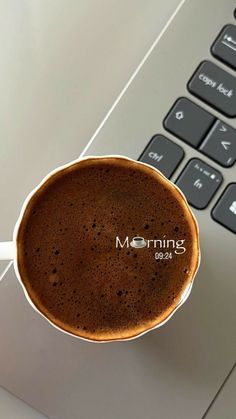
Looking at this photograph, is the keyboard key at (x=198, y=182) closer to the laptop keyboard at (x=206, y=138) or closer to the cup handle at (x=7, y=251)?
the laptop keyboard at (x=206, y=138)

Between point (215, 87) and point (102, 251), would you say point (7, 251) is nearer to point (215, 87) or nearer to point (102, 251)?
point (102, 251)

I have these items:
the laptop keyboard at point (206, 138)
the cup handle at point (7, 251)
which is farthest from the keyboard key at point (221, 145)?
the cup handle at point (7, 251)

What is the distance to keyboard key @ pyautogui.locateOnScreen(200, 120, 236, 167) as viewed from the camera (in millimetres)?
487

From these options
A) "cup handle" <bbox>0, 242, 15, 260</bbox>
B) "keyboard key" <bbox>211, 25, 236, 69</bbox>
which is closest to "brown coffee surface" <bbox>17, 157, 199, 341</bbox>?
"cup handle" <bbox>0, 242, 15, 260</bbox>

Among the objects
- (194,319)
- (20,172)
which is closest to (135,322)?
(194,319)

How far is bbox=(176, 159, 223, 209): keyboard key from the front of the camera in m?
0.48

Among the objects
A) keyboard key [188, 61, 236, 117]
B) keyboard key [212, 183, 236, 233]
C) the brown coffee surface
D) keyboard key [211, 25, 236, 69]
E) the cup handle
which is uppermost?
keyboard key [211, 25, 236, 69]

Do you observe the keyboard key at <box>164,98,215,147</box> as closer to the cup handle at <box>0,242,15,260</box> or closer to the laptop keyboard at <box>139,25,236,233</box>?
the laptop keyboard at <box>139,25,236,233</box>

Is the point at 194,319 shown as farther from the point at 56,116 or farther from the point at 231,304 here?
the point at 56,116

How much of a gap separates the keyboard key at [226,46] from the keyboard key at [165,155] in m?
0.08

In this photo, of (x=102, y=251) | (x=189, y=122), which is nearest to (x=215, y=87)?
(x=189, y=122)

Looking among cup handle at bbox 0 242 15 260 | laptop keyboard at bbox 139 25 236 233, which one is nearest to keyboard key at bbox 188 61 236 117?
laptop keyboard at bbox 139 25 236 233

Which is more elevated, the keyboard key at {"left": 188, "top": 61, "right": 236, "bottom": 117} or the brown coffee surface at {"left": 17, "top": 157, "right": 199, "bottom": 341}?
the keyboard key at {"left": 188, "top": 61, "right": 236, "bottom": 117}

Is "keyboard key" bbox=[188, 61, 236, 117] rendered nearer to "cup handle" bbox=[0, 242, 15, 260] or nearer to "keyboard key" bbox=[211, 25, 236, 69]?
"keyboard key" bbox=[211, 25, 236, 69]
